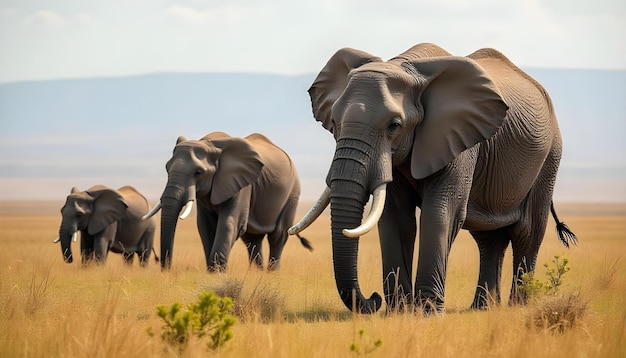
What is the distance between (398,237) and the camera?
41.2ft

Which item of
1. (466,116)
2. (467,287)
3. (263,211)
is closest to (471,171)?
(466,116)

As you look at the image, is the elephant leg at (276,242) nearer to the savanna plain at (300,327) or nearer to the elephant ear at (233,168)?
the elephant ear at (233,168)

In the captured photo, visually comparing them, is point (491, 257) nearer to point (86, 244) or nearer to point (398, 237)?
point (398, 237)

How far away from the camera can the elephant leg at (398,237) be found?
12.5m

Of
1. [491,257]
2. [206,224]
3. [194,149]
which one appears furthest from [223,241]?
[491,257]

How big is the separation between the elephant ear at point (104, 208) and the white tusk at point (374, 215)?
55.2 feet

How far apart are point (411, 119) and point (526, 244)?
12.1 ft

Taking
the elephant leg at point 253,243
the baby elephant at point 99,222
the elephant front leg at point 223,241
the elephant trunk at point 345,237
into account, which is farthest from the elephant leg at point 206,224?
the elephant trunk at point 345,237

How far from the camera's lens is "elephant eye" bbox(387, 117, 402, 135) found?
1148 cm

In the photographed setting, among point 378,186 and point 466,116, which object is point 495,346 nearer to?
point 378,186

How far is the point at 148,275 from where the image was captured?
61.8ft

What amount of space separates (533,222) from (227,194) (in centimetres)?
780

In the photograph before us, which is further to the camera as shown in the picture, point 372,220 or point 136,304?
point 136,304

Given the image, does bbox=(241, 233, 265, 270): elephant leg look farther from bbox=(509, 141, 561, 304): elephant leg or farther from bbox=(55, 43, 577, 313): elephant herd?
bbox=(509, 141, 561, 304): elephant leg
